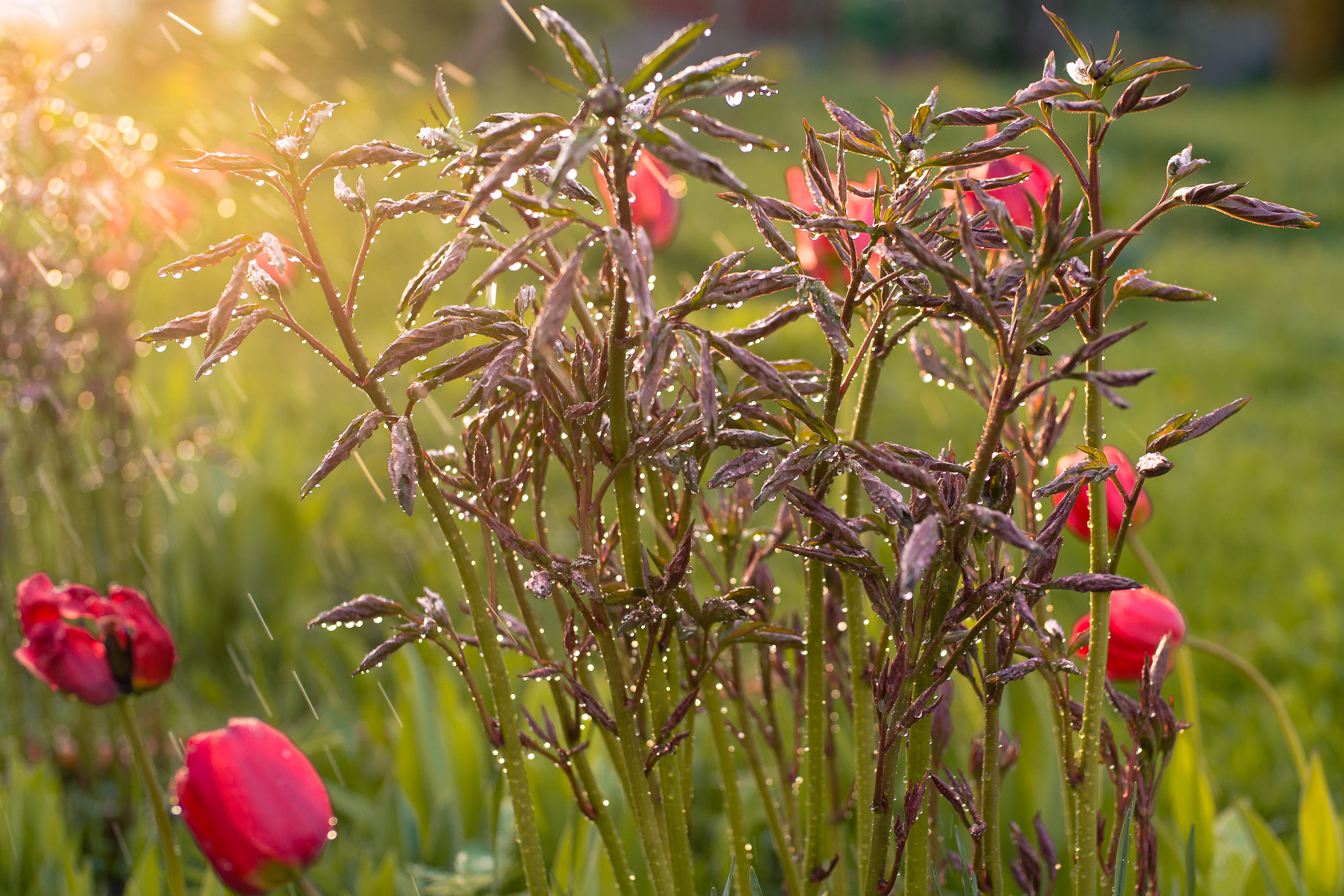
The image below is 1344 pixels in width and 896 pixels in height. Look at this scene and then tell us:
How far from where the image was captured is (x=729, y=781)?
989mm

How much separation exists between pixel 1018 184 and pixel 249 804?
921 millimetres

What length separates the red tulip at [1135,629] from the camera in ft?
3.78

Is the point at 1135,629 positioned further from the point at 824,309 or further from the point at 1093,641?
the point at 824,309

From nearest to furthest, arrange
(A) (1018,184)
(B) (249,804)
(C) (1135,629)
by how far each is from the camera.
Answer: (A) (1018,184) → (B) (249,804) → (C) (1135,629)

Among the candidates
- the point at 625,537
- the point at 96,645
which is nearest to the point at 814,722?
the point at 625,537

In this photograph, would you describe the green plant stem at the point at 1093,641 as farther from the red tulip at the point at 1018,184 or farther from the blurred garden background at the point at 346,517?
the blurred garden background at the point at 346,517

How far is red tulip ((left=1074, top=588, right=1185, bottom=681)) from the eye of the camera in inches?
45.4

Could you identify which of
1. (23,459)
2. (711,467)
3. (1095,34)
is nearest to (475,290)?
(23,459)

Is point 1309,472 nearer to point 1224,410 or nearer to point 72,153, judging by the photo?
point 1224,410

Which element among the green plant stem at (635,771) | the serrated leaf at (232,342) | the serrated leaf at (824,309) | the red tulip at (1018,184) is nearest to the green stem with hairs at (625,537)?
the green plant stem at (635,771)

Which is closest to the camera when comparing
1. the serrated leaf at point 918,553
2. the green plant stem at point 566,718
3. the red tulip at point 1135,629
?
the serrated leaf at point 918,553

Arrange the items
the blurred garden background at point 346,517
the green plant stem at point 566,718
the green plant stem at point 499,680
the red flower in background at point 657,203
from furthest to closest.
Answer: the red flower in background at point 657,203, the blurred garden background at point 346,517, the green plant stem at point 566,718, the green plant stem at point 499,680

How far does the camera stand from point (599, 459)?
0.77 m

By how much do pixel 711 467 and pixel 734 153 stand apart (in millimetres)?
5968
